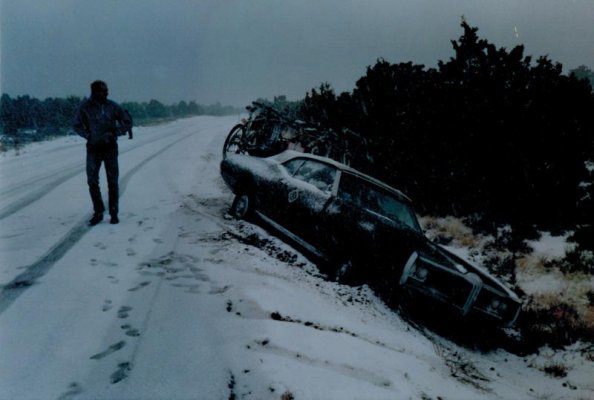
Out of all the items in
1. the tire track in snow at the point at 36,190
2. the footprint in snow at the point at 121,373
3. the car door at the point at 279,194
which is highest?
the car door at the point at 279,194

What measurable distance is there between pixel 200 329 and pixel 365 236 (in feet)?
7.01

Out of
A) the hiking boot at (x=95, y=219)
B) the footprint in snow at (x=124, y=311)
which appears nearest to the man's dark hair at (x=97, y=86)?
the hiking boot at (x=95, y=219)

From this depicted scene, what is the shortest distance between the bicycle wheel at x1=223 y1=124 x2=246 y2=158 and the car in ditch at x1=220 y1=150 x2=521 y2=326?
3.85m

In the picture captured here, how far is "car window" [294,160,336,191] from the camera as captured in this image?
5.16 meters

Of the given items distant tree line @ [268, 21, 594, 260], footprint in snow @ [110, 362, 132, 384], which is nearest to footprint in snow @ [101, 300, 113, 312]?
footprint in snow @ [110, 362, 132, 384]

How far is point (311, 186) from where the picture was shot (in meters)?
5.16

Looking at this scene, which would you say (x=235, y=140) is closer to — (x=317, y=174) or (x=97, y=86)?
(x=97, y=86)

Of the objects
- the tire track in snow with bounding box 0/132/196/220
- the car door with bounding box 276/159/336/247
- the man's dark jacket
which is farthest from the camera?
the tire track in snow with bounding box 0/132/196/220

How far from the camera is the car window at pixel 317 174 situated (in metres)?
5.16

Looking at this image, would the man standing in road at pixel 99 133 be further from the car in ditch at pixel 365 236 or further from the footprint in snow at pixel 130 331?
the footprint in snow at pixel 130 331

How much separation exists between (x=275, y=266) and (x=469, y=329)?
2403 millimetres

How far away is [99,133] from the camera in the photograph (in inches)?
201

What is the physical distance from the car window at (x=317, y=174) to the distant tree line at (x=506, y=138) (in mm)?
2904

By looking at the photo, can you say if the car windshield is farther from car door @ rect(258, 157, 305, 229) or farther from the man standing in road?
the man standing in road
